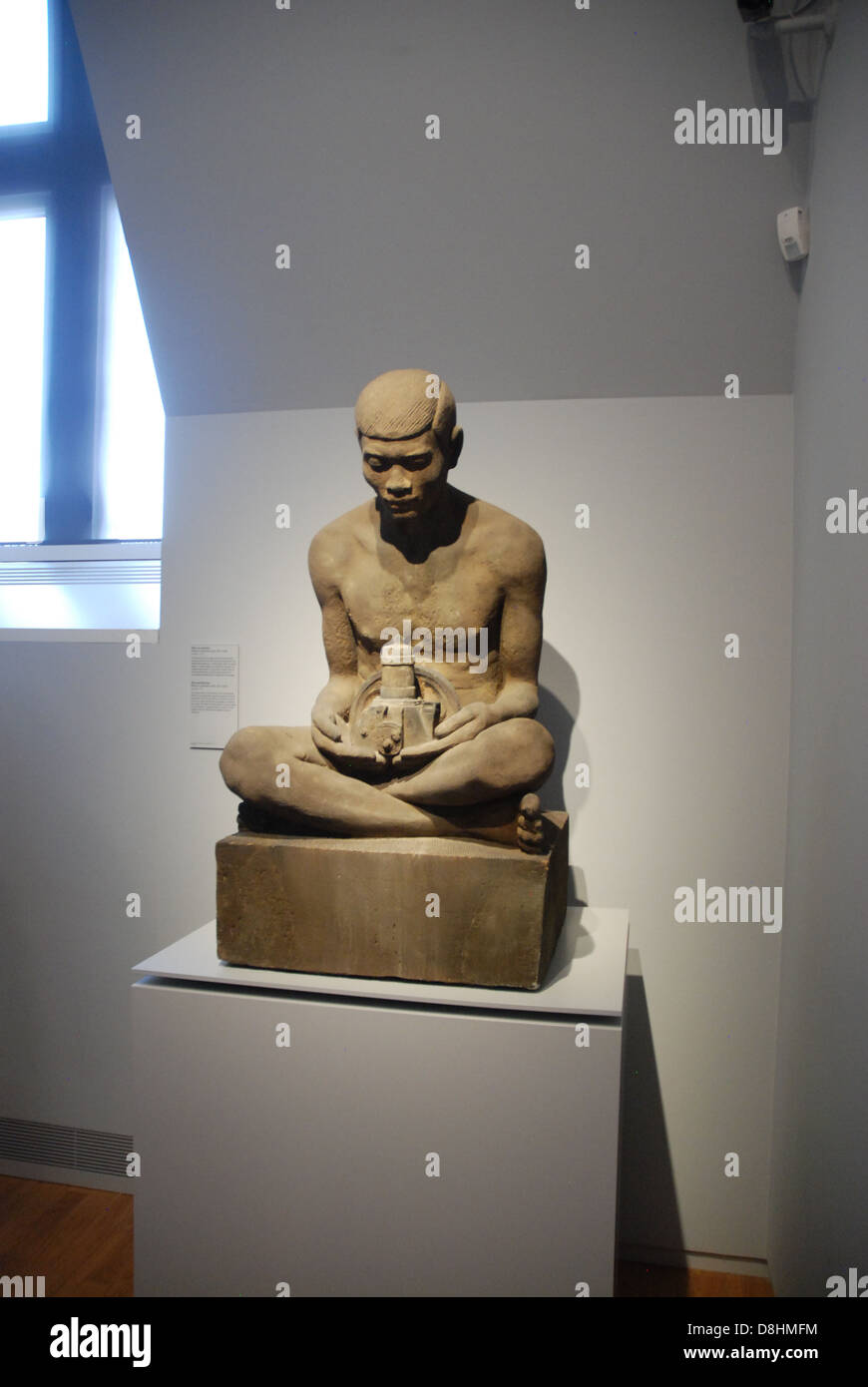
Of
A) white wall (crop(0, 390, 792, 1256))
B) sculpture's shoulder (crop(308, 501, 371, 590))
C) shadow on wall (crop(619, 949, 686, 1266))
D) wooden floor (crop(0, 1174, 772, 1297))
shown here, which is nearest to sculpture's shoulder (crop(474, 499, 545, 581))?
sculpture's shoulder (crop(308, 501, 371, 590))

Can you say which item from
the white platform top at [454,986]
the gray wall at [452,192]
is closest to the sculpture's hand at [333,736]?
the white platform top at [454,986]

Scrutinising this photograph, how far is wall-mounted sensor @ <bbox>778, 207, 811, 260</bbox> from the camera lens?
258 centimetres

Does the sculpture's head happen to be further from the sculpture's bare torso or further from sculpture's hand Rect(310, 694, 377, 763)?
sculpture's hand Rect(310, 694, 377, 763)

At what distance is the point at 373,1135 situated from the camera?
2135 millimetres

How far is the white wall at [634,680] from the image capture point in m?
2.90

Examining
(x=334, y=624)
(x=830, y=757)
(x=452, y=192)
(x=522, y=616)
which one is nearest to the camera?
(x=830, y=757)

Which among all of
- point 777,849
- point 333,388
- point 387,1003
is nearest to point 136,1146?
point 387,1003

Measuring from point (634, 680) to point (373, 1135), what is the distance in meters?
1.46

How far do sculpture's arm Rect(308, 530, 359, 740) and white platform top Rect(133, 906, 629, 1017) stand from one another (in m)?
0.66

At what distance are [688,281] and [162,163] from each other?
1547 mm

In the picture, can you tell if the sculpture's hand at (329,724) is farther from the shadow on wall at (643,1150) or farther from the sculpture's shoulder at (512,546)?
the shadow on wall at (643,1150)

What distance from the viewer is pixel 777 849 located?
290cm

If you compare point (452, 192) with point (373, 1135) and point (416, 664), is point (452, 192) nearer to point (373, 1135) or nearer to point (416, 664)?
point (416, 664)

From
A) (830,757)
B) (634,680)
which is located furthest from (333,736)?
(830,757)
